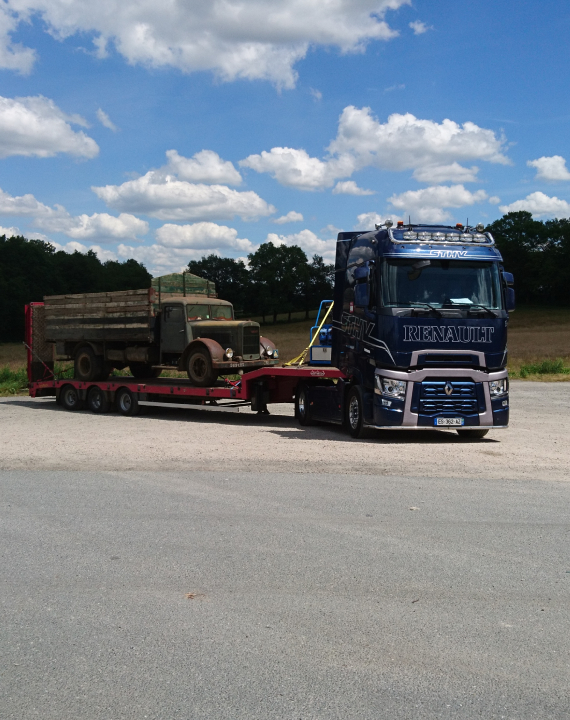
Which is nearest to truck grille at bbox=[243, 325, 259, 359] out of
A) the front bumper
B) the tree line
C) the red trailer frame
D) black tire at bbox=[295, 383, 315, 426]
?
the red trailer frame

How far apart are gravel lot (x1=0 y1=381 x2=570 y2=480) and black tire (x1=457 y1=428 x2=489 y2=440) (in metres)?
0.20

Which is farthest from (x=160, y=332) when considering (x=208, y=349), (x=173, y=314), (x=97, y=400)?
(x=97, y=400)

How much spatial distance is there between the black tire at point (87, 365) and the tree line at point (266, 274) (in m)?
58.2

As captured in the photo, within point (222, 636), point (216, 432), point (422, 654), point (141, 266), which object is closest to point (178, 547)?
point (222, 636)

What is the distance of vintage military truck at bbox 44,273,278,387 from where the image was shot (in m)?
18.5

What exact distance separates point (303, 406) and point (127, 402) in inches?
208

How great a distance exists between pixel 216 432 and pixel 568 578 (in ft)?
34.6

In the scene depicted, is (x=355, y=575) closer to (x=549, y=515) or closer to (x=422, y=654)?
(x=422, y=654)

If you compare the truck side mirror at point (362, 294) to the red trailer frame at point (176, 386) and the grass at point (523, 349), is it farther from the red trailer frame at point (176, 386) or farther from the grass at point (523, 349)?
the grass at point (523, 349)

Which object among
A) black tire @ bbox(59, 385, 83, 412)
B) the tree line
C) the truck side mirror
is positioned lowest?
black tire @ bbox(59, 385, 83, 412)

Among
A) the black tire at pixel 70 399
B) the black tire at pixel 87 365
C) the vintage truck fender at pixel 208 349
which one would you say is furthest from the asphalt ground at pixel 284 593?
the black tire at pixel 70 399

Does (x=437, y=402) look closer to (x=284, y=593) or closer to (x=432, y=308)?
(x=432, y=308)

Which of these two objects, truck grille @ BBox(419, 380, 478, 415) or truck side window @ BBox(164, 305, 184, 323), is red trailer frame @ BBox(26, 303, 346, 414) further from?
truck grille @ BBox(419, 380, 478, 415)

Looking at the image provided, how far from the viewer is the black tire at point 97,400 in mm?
20359
